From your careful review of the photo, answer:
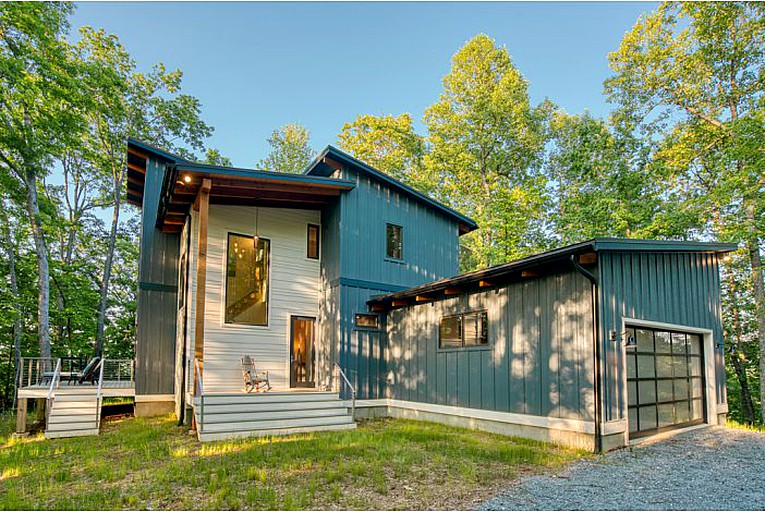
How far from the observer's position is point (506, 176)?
22.9 metres

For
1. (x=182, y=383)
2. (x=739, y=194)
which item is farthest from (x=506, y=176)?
(x=182, y=383)

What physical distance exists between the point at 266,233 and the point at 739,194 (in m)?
14.1

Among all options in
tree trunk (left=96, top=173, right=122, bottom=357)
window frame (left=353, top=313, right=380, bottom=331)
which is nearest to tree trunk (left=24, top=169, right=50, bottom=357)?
tree trunk (left=96, top=173, right=122, bottom=357)

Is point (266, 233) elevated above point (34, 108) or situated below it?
below

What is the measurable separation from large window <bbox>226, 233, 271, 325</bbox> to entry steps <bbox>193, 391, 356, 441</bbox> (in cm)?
225

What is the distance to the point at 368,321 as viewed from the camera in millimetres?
11070

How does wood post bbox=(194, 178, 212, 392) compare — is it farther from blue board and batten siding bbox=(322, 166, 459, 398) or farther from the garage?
the garage

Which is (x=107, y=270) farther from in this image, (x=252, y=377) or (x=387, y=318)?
(x=387, y=318)

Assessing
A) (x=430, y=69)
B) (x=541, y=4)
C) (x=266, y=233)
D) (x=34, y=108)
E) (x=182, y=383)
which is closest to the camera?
(x=182, y=383)

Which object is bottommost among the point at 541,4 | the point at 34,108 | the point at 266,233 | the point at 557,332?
the point at 557,332

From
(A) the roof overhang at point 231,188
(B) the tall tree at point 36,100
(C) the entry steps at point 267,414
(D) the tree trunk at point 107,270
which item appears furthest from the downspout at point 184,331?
(D) the tree trunk at point 107,270

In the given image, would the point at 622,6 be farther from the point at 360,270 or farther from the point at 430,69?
the point at 360,270

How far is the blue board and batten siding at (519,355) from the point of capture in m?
7.07

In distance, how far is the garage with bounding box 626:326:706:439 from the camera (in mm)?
7664
